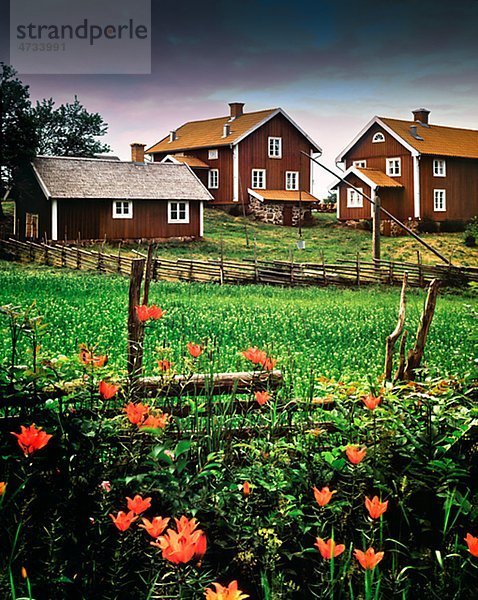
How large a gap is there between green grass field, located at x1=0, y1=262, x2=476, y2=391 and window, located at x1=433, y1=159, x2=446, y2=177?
3286 mm

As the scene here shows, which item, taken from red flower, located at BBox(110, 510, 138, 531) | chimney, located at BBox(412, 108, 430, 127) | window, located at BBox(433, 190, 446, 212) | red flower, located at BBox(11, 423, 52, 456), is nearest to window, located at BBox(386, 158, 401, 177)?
chimney, located at BBox(412, 108, 430, 127)

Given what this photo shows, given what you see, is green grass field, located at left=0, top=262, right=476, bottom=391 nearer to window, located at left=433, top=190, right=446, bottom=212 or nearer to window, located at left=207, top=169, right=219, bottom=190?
window, located at left=433, top=190, right=446, bottom=212

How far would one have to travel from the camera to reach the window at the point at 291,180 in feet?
43.2

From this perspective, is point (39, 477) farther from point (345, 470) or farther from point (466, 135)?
point (466, 135)

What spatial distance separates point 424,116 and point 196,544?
40.3ft

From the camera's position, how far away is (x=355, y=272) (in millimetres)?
9391

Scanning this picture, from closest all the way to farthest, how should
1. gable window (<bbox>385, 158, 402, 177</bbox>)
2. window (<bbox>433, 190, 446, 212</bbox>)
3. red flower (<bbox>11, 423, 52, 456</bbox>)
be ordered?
red flower (<bbox>11, 423, 52, 456</bbox>), window (<bbox>433, 190, 446, 212</bbox>), gable window (<bbox>385, 158, 402, 177</bbox>)

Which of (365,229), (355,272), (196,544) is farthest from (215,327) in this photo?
(365,229)

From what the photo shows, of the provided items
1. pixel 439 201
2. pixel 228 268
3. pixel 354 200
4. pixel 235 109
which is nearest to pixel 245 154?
pixel 235 109

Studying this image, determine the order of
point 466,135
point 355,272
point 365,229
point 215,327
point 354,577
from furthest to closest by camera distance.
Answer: point 466,135 → point 365,229 → point 355,272 → point 215,327 → point 354,577

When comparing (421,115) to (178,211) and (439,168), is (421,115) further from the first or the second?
(178,211)

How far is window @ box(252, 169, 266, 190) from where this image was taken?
13.9 meters

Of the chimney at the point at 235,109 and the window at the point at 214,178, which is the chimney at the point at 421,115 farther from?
the window at the point at 214,178

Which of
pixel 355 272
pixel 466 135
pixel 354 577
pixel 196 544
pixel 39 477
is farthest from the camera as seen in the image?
pixel 466 135
